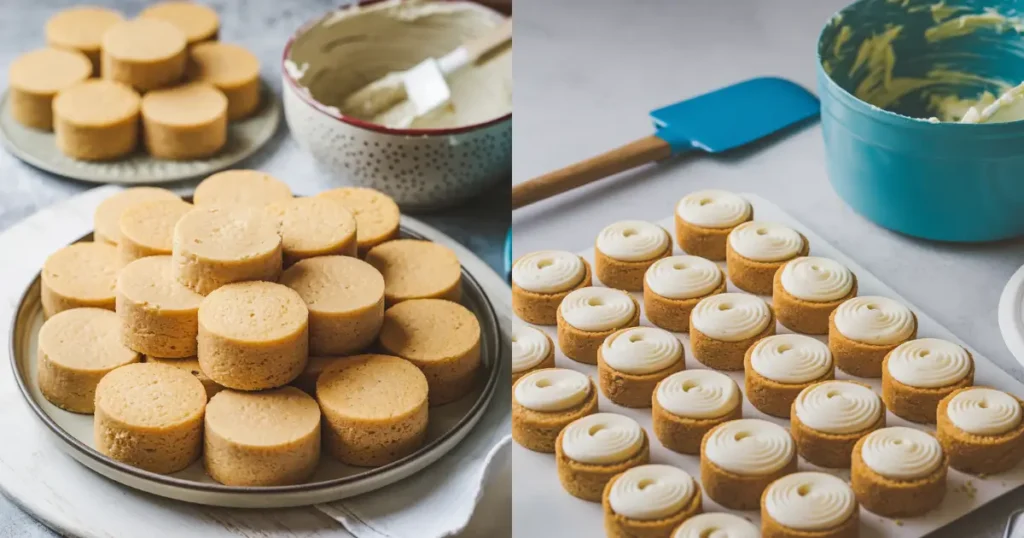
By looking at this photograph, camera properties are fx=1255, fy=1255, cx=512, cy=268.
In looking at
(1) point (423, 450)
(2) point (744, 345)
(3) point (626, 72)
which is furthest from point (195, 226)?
(3) point (626, 72)

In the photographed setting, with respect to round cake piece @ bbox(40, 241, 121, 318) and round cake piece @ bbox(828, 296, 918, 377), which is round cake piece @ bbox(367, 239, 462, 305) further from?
round cake piece @ bbox(828, 296, 918, 377)

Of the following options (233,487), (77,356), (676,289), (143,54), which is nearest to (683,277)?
(676,289)

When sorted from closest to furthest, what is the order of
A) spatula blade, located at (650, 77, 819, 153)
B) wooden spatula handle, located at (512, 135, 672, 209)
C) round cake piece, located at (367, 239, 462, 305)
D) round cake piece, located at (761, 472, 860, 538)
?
round cake piece, located at (761, 472, 860, 538) < round cake piece, located at (367, 239, 462, 305) < wooden spatula handle, located at (512, 135, 672, 209) < spatula blade, located at (650, 77, 819, 153)

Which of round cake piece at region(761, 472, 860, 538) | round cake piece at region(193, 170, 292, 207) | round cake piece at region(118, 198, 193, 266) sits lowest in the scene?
round cake piece at region(761, 472, 860, 538)

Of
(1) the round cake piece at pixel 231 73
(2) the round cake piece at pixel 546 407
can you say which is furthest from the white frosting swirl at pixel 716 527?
(1) the round cake piece at pixel 231 73

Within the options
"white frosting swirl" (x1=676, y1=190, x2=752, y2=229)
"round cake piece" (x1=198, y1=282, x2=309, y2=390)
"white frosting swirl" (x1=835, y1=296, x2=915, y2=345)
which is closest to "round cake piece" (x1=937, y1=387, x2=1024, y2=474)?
"white frosting swirl" (x1=835, y1=296, x2=915, y2=345)

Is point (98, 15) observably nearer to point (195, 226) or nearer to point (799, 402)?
point (195, 226)

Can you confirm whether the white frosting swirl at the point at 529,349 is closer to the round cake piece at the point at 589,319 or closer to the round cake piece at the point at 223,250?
the round cake piece at the point at 589,319

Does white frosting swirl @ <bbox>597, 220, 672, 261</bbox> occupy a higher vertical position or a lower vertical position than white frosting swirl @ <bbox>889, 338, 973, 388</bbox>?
higher
